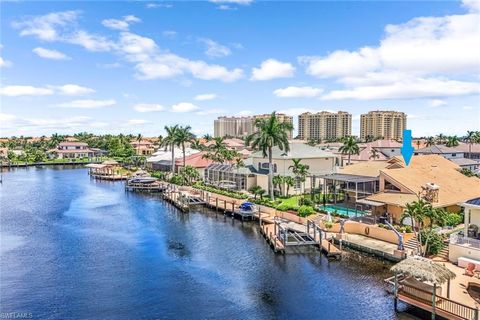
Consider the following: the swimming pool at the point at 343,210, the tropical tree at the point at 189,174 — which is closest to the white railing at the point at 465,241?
the swimming pool at the point at 343,210

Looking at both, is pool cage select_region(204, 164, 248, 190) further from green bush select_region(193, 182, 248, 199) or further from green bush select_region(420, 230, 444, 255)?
green bush select_region(420, 230, 444, 255)

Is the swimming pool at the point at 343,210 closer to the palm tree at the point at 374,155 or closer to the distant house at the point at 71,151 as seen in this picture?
the palm tree at the point at 374,155

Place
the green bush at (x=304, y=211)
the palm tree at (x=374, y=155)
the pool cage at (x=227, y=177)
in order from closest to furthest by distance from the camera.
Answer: the green bush at (x=304, y=211) → the pool cage at (x=227, y=177) → the palm tree at (x=374, y=155)

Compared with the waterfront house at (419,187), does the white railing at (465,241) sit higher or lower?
lower

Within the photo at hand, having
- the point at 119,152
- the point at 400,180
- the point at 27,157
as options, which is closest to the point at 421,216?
the point at 400,180

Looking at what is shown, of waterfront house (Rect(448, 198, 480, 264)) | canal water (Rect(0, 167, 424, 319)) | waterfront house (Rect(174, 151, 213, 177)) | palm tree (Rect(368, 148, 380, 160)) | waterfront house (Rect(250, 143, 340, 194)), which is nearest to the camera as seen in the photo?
canal water (Rect(0, 167, 424, 319))

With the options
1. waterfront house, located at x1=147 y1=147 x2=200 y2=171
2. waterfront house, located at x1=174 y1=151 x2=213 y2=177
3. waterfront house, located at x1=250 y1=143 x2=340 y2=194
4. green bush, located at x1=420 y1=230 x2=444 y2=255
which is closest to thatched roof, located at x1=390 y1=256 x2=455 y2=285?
green bush, located at x1=420 y1=230 x2=444 y2=255
